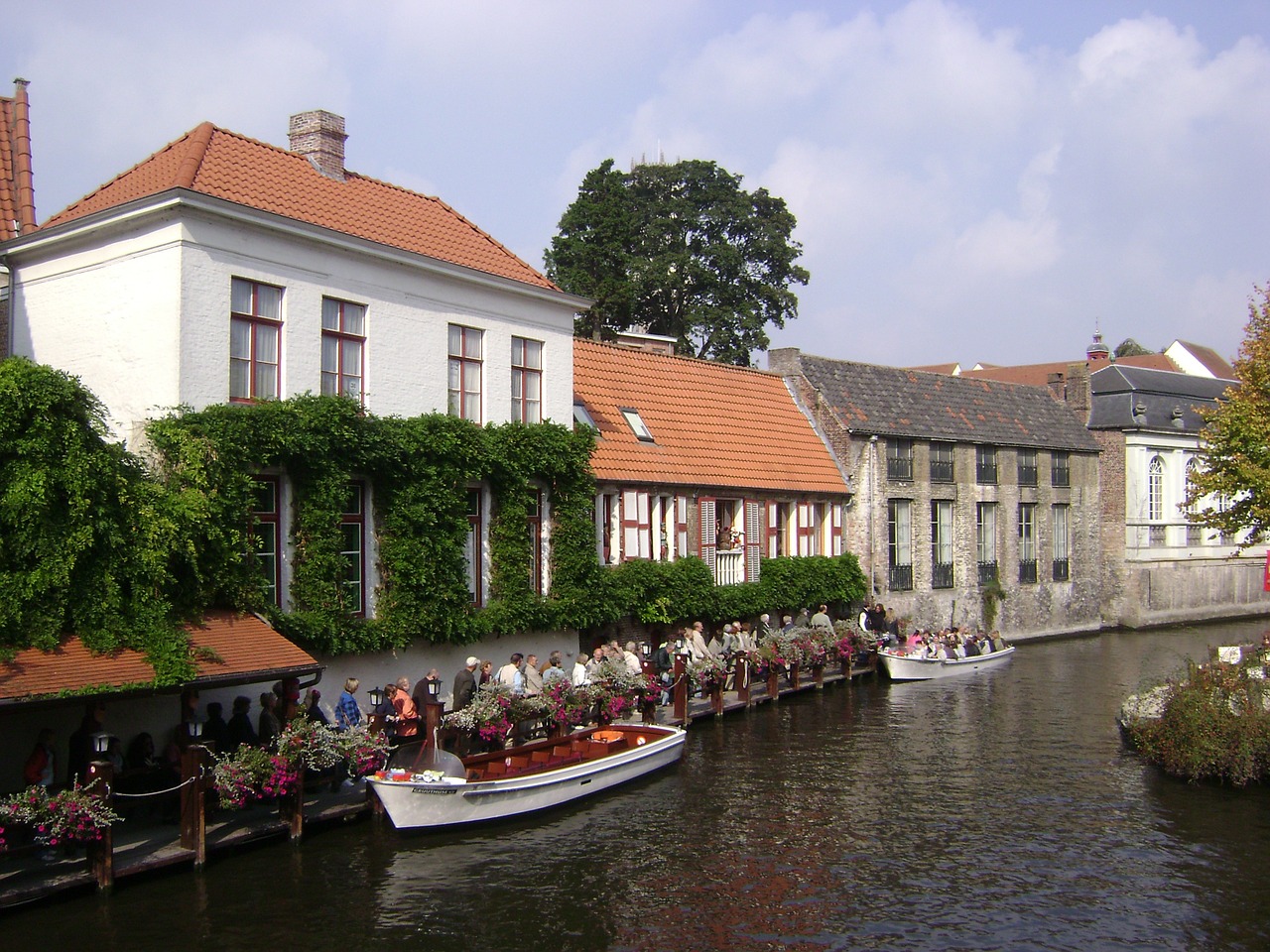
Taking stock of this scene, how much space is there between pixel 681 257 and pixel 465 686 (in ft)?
105

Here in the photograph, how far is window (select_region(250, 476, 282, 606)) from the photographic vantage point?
17.1 metres

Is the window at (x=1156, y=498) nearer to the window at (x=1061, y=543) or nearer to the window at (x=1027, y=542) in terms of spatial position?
the window at (x=1061, y=543)

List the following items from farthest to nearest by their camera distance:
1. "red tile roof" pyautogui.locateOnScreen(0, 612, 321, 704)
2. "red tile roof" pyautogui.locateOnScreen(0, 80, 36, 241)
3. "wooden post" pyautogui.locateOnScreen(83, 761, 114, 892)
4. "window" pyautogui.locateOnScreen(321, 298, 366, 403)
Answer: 1. "red tile roof" pyautogui.locateOnScreen(0, 80, 36, 241)
2. "window" pyautogui.locateOnScreen(321, 298, 366, 403)
3. "red tile roof" pyautogui.locateOnScreen(0, 612, 321, 704)
4. "wooden post" pyautogui.locateOnScreen(83, 761, 114, 892)

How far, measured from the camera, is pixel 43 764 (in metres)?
13.2

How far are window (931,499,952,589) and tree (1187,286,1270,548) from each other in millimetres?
11327

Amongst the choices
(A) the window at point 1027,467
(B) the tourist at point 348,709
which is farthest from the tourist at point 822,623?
(B) the tourist at point 348,709

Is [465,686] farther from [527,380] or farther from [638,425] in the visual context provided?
[638,425]

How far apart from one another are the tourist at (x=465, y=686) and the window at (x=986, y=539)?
23.0 meters

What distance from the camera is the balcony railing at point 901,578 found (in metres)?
34.6

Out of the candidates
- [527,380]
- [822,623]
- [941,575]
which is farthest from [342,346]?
[941,575]

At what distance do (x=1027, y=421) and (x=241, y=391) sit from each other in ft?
101

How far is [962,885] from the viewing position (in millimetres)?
13461

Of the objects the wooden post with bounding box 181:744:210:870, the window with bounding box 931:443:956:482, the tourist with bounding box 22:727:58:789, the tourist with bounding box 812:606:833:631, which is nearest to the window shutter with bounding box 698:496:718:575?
the tourist with bounding box 812:606:833:631

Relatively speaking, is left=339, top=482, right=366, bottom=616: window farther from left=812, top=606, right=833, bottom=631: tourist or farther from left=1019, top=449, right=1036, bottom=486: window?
left=1019, top=449, right=1036, bottom=486: window
